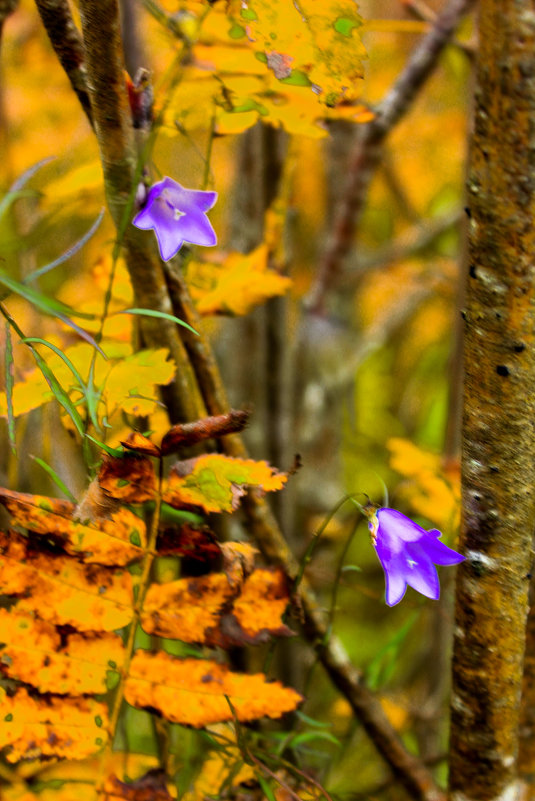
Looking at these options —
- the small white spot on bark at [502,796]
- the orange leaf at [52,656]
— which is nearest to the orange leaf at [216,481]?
the orange leaf at [52,656]

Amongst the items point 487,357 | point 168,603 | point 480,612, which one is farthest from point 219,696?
point 487,357

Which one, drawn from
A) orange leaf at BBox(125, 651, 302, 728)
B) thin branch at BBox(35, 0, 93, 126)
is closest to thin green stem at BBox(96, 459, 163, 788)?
orange leaf at BBox(125, 651, 302, 728)

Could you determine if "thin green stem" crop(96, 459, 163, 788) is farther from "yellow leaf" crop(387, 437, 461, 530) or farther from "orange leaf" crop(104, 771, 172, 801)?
"yellow leaf" crop(387, 437, 461, 530)

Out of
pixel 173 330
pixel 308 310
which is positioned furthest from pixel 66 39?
pixel 308 310

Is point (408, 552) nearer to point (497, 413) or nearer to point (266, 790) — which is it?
point (497, 413)

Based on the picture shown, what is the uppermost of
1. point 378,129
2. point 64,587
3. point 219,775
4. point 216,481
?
point 378,129

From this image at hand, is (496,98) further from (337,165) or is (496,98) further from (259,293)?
(337,165)
